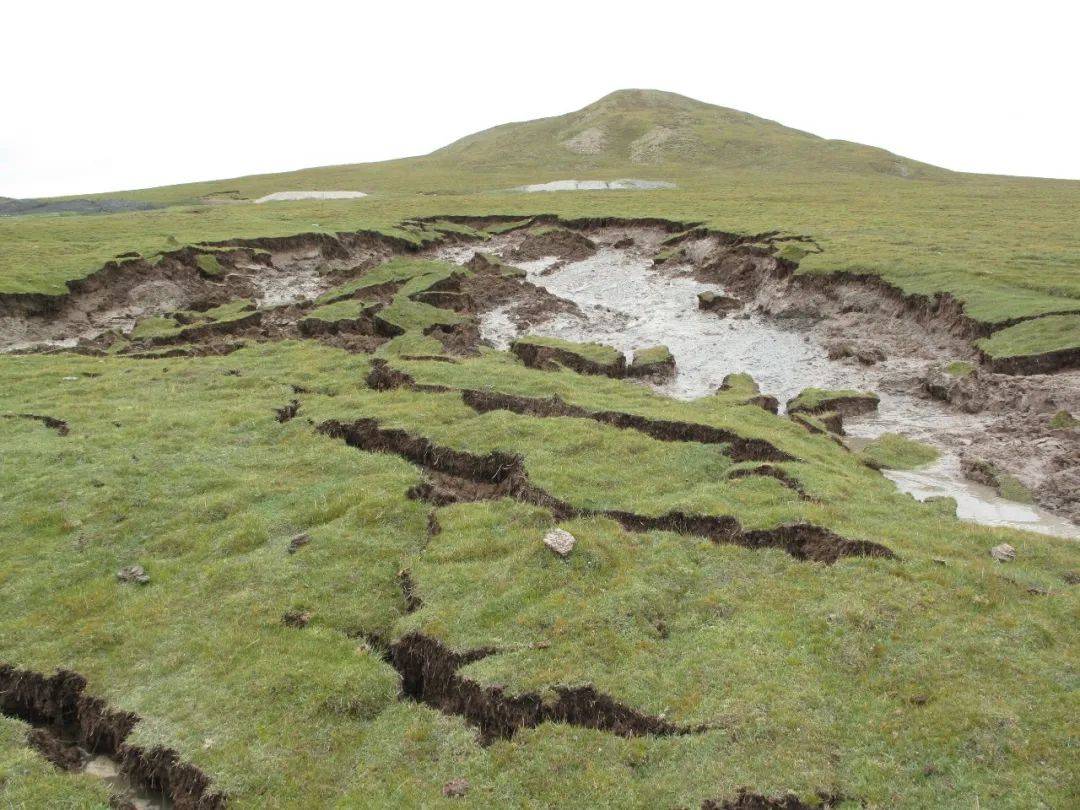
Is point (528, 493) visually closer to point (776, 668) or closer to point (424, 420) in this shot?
point (424, 420)

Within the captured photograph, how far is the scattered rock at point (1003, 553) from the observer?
45.0ft

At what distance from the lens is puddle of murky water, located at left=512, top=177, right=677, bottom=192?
88.3 metres

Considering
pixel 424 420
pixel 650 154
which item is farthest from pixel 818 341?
pixel 650 154

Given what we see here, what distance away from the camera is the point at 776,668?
34.9 ft

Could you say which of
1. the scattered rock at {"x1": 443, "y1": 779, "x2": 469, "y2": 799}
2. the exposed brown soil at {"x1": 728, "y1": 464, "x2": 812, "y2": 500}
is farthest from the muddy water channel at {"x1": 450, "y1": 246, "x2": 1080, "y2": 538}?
the scattered rock at {"x1": 443, "y1": 779, "x2": 469, "y2": 799}

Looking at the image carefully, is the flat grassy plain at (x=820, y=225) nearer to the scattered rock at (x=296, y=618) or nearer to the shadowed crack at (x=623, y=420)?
the shadowed crack at (x=623, y=420)

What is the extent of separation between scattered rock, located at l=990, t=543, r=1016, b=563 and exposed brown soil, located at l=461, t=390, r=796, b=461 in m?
5.27

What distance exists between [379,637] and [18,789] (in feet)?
16.4

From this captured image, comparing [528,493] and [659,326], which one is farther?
[659,326]

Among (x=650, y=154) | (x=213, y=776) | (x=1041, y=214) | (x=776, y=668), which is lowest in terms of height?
(x=213, y=776)

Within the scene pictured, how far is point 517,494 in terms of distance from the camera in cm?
1633

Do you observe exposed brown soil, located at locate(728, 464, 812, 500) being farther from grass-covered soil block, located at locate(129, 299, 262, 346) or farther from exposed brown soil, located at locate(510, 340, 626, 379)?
grass-covered soil block, located at locate(129, 299, 262, 346)

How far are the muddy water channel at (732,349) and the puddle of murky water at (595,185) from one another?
39.7 m

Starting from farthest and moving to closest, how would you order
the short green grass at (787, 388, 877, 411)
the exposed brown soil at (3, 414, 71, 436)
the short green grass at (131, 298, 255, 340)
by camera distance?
the short green grass at (131, 298, 255, 340) → the short green grass at (787, 388, 877, 411) → the exposed brown soil at (3, 414, 71, 436)
